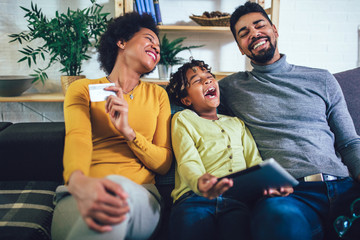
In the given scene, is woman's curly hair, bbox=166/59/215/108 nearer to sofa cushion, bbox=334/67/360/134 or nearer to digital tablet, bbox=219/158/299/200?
digital tablet, bbox=219/158/299/200

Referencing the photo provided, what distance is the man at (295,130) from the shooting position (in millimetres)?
891

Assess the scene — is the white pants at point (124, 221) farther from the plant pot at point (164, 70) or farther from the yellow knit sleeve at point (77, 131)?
the plant pot at point (164, 70)

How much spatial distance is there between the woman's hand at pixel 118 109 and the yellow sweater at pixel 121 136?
81mm

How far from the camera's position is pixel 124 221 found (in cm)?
69

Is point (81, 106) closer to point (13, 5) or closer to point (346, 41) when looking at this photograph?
point (13, 5)

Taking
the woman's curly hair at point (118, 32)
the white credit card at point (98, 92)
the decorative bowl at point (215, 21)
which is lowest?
the white credit card at point (98, 92)

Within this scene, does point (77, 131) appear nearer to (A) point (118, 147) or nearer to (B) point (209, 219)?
(A) point (118, 147)

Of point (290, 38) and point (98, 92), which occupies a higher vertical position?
point (290, 38)

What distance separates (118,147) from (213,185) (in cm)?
45

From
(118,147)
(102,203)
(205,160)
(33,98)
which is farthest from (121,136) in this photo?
(33,98)

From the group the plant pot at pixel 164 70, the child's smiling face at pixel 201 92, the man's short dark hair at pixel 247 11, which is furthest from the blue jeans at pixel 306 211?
the plant pot at pixel 164 70

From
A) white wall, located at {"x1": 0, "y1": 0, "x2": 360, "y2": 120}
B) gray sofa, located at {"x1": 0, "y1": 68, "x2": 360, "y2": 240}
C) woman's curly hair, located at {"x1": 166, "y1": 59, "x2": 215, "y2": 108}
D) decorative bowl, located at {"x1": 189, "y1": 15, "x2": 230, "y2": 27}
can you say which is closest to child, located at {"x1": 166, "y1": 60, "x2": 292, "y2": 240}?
woman's curly hair, located at {"x1": 166, "y1": 59, "x2": 215, "y2": 108}

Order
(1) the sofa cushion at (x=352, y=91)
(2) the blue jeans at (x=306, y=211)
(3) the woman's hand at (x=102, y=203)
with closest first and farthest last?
(3) the woman's hand at (x=102, y=203) → (2) the blue jeans at (x=306, y=211) → (1) the sofa cushion at (x=352, y=91)

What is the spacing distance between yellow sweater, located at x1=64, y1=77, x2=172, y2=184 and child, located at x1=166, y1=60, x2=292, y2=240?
0.24 ft
